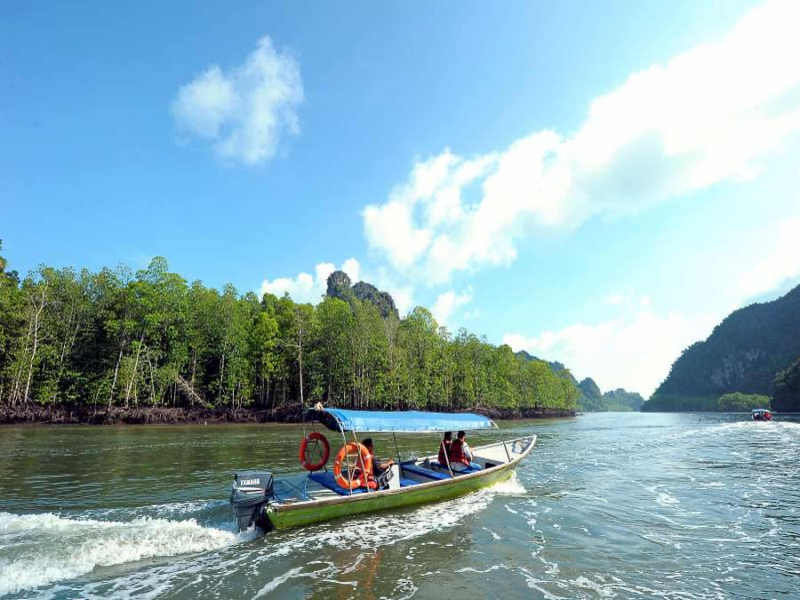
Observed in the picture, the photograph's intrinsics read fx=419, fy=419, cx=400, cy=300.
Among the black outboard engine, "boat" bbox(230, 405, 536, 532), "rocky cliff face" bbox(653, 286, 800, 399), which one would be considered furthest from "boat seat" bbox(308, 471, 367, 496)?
"rocky cliff face" bbox(653, 286, 800, 399)

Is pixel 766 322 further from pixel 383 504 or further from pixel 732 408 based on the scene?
pixel 383 504

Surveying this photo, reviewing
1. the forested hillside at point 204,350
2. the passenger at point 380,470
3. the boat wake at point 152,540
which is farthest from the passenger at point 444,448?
the forested hillside at point 204,350

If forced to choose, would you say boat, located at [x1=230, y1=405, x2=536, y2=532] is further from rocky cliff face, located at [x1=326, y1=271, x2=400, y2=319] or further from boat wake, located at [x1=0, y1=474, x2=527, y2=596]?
rocky cliff face, located at [x1=326, y1=271, x2=400, y2=319]

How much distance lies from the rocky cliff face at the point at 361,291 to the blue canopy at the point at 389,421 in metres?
98.0

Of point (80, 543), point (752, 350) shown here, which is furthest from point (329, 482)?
point (752, 350)

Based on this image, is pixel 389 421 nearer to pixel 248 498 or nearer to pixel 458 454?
pixel 458 454

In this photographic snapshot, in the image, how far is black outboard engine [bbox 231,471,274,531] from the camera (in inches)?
373

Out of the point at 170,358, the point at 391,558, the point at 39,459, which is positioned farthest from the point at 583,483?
the point at 170,358

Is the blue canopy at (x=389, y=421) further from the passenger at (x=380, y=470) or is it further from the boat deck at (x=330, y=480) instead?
the boat deck at (x=330, y=480)

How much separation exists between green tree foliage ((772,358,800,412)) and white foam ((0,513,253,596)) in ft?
443

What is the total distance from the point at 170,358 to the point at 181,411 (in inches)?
279

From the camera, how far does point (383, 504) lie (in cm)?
1146

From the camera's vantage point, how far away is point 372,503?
1119cm

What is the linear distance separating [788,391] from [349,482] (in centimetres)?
13410
